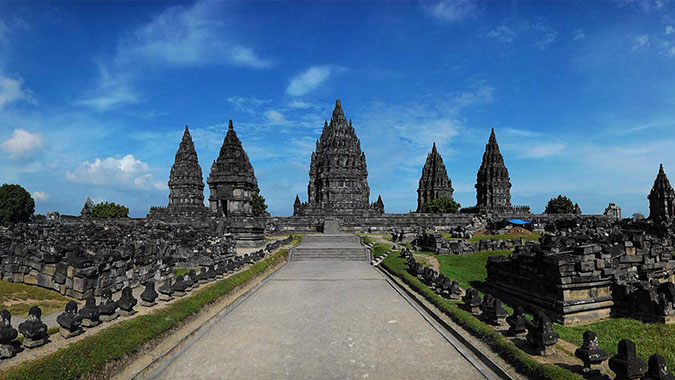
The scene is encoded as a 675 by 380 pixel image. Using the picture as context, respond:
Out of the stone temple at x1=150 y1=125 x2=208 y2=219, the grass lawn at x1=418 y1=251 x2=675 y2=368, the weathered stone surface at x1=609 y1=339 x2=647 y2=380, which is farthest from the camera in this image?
the stone temple at x1=150 y1=125 x2=208 y2=219

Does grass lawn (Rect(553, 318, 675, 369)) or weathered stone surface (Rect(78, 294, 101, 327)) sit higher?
weathered stone surface (Rect(78, 294, 101, 327))

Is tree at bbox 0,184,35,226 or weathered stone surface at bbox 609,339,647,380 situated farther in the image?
tree at bbox 0,184,35,226

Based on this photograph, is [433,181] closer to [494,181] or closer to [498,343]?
[494,181]

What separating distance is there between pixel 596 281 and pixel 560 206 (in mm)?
73050

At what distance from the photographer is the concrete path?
5.79 meters

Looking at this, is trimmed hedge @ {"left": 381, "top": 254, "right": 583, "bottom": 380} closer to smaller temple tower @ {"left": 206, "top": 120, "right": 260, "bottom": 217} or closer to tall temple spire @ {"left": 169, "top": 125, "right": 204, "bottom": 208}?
smaller temple tower @ {"left": 206, "top": 120, "right": 260, "bottom": 217}

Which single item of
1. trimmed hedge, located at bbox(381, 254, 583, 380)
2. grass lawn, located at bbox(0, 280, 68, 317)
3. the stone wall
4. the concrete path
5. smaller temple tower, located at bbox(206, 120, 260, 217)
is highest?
smaller temple tower, located at bbox(206, 120, 260, 217)

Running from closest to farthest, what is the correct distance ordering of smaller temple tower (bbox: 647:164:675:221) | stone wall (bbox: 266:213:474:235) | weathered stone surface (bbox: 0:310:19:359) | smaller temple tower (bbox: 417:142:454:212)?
weathered stone surface (bbox: 0:310:19:359) → smaller temple tower (bbox: 647:164:675:221) → stone wall (bbox: 266:213:474:235) → smaller temple tower (bbox: 417:142:454:212)

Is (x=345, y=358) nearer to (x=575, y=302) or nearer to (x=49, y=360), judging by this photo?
(x=49, y=360)

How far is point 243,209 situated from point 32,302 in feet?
60.2

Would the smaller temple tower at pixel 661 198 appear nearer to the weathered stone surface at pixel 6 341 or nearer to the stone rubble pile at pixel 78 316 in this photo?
the stone rubble pile at pixel 78 316

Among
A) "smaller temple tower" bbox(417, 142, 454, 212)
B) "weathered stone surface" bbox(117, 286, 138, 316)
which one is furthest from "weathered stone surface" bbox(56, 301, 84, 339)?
"smaller temple tower" bbox(417, 142, 454, 212)

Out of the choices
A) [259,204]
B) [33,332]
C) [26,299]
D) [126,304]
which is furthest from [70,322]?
[259,204]

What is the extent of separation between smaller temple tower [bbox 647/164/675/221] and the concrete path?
4230cm
